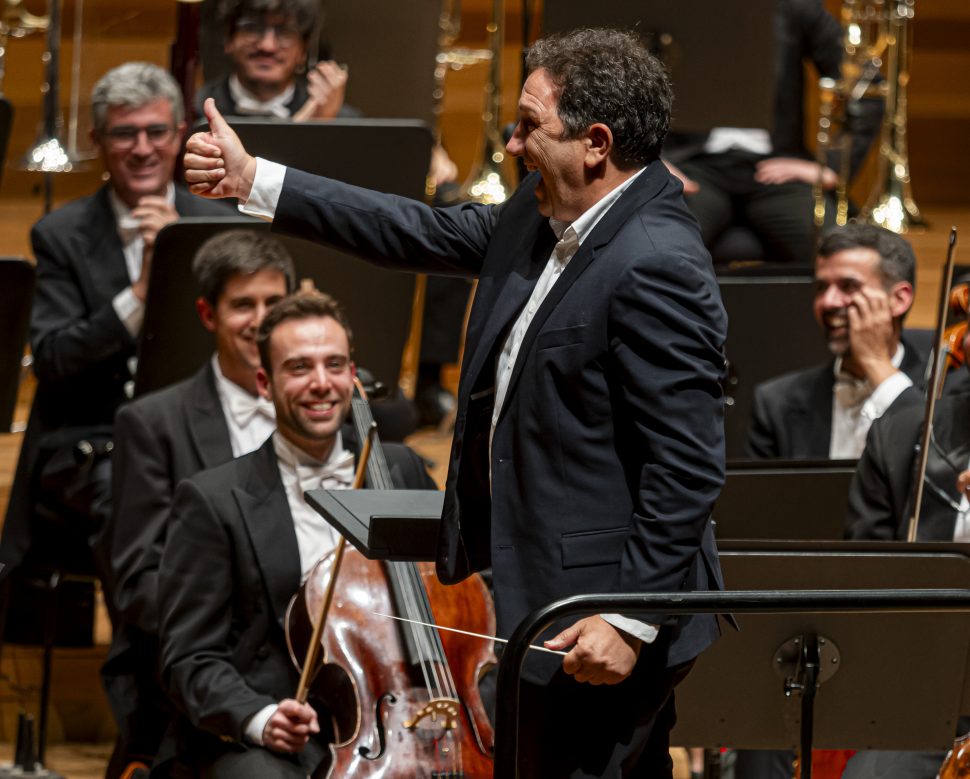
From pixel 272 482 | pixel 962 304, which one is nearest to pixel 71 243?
pixel 272 482

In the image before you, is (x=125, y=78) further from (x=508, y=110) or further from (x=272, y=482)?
(x=508, y=110)

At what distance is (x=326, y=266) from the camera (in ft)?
11.6

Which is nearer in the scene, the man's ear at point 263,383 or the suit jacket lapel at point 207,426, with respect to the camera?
the man's ear at point 263,383

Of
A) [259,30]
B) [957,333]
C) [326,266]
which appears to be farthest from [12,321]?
[957,333]

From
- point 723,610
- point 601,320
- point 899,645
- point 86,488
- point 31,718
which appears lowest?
point 31,718

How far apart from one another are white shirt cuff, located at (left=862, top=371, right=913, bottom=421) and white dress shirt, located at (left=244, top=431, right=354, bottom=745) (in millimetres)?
1186

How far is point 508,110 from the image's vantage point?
5.60 metres

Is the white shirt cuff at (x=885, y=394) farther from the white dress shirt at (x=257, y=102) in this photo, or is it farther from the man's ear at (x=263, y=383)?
the white dress shirt at (x=257, y=102)

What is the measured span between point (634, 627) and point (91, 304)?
210 centimetres

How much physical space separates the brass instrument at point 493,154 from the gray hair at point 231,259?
4.49 ft

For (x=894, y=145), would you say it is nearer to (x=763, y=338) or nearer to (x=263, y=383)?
(x=763, y=338)

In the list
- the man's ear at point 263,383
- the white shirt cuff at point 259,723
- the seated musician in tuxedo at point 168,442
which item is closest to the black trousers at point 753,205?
the seated musician in tuxedo at point 168,442

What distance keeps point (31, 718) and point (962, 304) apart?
2.11 metres

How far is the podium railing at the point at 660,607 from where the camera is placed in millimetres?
1822
